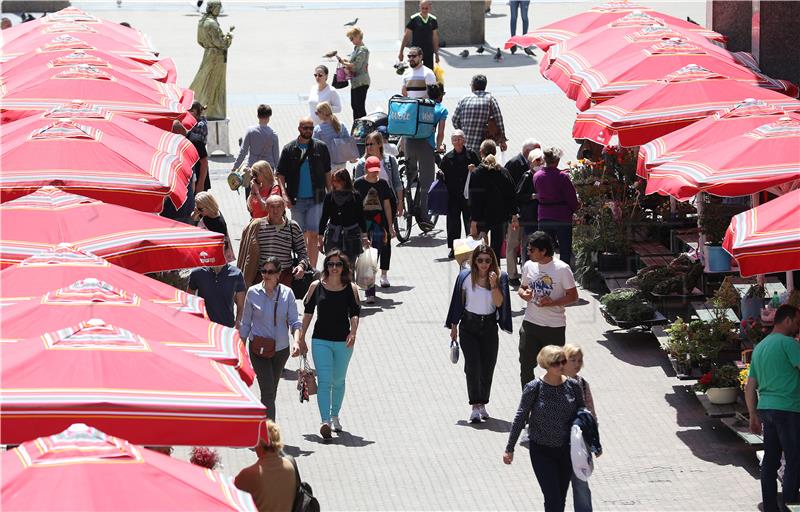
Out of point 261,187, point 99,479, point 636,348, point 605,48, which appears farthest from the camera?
point 605,48

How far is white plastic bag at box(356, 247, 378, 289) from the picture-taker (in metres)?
15.7

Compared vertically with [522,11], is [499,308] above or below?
below

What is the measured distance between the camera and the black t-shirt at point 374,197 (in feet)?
53.6

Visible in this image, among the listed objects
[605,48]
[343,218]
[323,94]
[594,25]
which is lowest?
[343,218]

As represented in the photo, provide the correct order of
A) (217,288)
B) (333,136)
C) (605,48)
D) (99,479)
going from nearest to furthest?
(99,479)
(217,288)
(605,48)
(333,136)

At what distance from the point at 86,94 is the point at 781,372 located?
763 cm

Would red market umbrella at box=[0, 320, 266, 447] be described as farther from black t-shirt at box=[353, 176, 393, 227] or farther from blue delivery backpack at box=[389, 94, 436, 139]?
blue delivery backpack at box=[389, 94, 436, 139]

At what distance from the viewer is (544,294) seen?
1248 cm

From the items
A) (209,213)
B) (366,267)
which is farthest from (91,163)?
(366,267)

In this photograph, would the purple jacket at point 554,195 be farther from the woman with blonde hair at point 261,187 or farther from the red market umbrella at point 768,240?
the red market umbrella at point 768,240

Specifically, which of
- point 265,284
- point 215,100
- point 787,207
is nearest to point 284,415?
point 265,284

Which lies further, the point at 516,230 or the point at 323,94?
the point at 323,94

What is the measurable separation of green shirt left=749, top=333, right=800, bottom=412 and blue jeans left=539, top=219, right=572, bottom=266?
19.4 ft

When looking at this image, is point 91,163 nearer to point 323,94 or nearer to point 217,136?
point 323,94
